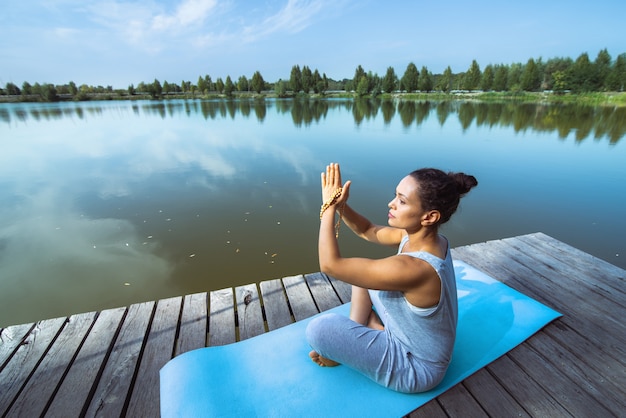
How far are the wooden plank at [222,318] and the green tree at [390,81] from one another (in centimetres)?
6805

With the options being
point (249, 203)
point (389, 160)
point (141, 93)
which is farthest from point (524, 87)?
point (141, 93)

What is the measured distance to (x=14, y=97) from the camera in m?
52.0

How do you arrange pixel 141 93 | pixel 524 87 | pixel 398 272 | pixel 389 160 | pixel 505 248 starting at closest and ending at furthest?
1. pixel 398 272
2. pixel 505 248
3. pixel 389 160
4. pixel 524 87
5. pixel 141 93

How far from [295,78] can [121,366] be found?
69.6 metres

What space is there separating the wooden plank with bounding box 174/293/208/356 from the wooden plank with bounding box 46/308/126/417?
462 mm

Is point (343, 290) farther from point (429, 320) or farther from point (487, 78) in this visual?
point (487, 78)

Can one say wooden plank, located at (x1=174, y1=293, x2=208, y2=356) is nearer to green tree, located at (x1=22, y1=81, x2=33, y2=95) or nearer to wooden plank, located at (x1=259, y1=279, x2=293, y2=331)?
wooden plank, located at (x1=259, y1=279, x2=293, y2=331)

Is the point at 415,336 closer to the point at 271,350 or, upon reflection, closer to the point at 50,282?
the point at 271,350

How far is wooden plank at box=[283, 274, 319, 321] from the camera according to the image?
233 centimetres

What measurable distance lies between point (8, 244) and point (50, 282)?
1.72m

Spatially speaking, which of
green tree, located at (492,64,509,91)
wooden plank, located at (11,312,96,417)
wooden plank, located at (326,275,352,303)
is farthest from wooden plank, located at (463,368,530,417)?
green tree, located at (492,64,509,91)

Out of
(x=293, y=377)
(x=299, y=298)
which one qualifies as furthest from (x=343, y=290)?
(x=293, y=377)

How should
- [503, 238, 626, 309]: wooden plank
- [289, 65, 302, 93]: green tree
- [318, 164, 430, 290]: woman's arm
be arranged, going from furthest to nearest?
[289, 65, 302, 93]: green tree < [503, 238, 626, 309]: wooden plank < [318, 164, 430, 290]: woman's arm

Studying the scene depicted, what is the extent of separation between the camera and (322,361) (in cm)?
171
